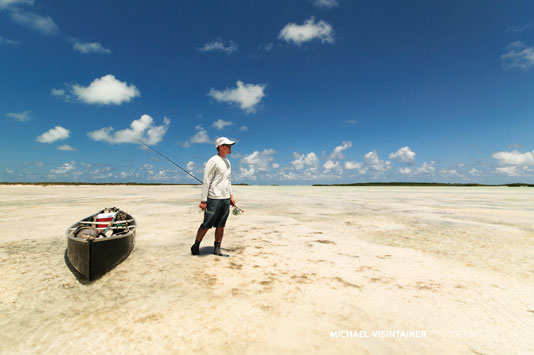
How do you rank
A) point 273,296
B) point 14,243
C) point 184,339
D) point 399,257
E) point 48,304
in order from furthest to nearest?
point 14,243 < point 399,257 < point 273,296 < point 48,304 < point 184,339

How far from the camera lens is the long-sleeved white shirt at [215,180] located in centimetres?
586

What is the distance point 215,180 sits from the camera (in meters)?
5.96

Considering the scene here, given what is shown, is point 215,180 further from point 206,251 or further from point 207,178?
point 206,251

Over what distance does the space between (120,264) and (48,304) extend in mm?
1839

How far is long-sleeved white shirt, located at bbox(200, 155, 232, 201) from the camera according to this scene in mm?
5859

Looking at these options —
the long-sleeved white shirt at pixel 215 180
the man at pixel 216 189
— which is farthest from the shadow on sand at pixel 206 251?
the long-sleeved white shirt at pixel 215 180

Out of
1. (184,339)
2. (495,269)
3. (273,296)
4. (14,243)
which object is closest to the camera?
(184,339)

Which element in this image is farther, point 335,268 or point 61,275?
point 335,268

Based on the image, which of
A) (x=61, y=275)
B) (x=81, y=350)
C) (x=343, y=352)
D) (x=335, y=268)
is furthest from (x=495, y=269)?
(x=61, y=275)

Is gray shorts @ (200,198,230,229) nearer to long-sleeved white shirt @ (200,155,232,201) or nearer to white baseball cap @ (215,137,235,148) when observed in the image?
long-sleeved white shirt @ (200,155,232,201)

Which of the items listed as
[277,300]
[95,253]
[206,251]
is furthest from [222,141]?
[277,300]

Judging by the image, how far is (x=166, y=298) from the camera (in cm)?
429

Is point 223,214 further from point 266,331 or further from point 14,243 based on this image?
point 14,243

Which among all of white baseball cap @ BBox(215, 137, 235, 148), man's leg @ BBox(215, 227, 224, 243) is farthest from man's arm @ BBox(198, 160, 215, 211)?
man's leg @ BBox(215, 227, 224, 243)
